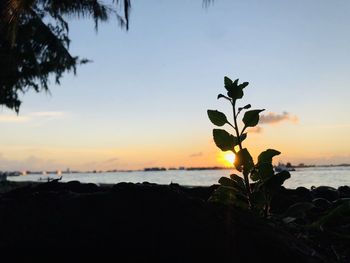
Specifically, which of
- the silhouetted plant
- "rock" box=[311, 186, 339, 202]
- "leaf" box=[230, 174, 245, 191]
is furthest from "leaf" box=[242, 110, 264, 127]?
"rock" box=[311, 186, 339, 202]

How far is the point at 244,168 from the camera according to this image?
2529 mm

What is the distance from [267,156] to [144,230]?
0.95 metres

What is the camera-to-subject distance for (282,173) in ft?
8.08

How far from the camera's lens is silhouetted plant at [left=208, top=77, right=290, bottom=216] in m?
2.42

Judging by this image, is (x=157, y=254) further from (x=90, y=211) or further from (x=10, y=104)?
(x=10, y=104)

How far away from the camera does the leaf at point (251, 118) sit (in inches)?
101

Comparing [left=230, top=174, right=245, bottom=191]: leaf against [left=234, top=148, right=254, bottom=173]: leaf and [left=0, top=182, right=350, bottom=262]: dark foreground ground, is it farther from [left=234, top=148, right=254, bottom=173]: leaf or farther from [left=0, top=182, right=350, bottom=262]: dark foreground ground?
[left=0, top=182, right=350, bottom=262]: dark foreground ground

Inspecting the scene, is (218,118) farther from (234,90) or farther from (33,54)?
(33,54)

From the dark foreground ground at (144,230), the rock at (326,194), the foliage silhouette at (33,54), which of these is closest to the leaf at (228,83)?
the dark foreground ground at (144,230)

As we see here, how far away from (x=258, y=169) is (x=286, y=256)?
2.43ft

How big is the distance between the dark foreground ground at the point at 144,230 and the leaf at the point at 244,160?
504 millimetres

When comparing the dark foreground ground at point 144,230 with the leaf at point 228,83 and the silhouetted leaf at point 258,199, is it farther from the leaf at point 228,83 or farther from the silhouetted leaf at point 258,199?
the leaf at point 228,83

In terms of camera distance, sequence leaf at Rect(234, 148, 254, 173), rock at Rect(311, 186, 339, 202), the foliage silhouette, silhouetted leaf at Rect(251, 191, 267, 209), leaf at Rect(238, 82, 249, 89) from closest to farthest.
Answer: silhouetted leaf at Rect(251, 191, 267, 209) < leaf at Rect(234, 148, 254, 173) < leaf at Rect(238, 82, 249, 89) < rock at Rect(311, 186, 339, 202) < the foliage silhouette

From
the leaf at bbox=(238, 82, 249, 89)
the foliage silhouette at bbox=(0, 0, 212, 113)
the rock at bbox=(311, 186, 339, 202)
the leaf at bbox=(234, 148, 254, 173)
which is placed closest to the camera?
the leaf at bbox=(234, 148, 254, 173)
